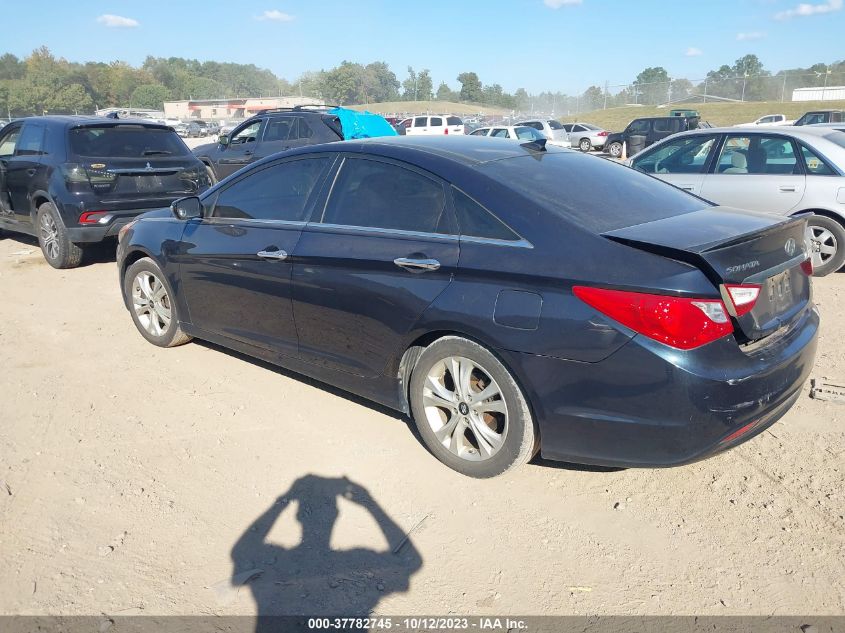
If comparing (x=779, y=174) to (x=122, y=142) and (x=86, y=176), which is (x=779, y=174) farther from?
(x=86, y=176)

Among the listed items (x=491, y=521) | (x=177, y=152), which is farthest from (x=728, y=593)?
(x=177, y=152)

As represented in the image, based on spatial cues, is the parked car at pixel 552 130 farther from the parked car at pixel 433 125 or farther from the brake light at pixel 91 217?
the brake light at pixel 91 217

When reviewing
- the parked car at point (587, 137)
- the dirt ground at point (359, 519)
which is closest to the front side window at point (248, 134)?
the dirt ground at point (359, 519)

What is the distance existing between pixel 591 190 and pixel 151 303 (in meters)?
3.61

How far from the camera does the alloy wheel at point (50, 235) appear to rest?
313 inches

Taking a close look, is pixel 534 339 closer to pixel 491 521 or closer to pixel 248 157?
pixel 491 521

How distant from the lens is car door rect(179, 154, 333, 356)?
412 centimetres

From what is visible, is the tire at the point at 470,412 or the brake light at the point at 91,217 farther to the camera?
the brake light at the point at 91,217

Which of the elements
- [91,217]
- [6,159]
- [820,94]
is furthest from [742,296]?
[820,94]

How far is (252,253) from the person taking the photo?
427cm

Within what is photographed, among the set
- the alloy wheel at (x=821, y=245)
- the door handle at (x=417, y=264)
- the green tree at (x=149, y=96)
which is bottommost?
the alloy wheel at (x=821, y=245)

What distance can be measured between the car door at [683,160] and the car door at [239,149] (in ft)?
24.8

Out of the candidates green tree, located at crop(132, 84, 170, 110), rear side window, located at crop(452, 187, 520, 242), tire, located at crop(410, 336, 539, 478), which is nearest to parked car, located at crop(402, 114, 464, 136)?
rear side window, located at crop(452, 187, 520, 242)

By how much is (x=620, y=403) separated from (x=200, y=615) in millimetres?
1861
